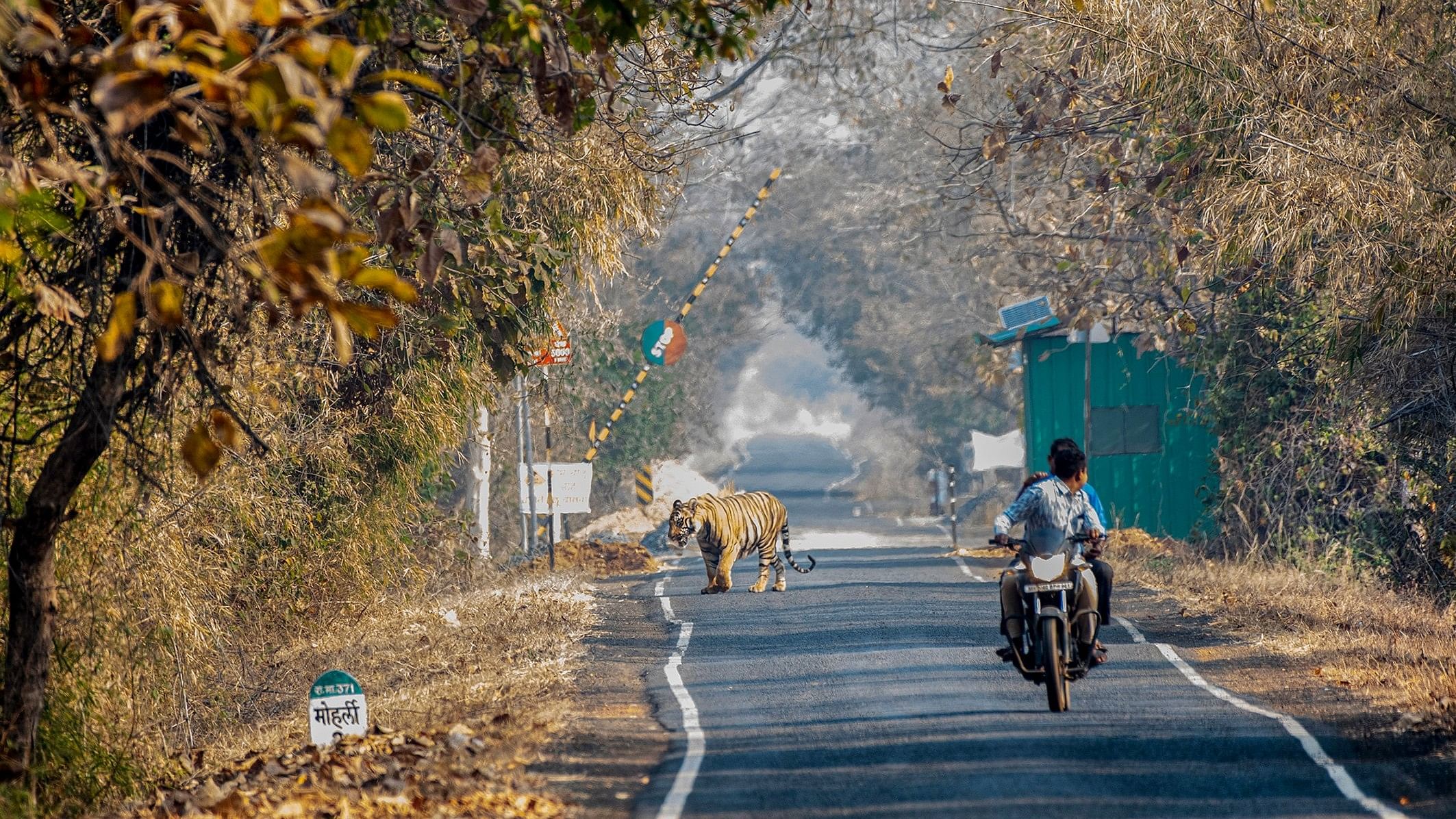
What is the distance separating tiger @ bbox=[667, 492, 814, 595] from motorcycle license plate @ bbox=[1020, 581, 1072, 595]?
24.7ft

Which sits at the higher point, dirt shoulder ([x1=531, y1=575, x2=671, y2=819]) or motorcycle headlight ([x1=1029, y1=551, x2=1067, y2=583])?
motorcycle headlight ([x1=1029, y1=551, x2=1067, y2=583])

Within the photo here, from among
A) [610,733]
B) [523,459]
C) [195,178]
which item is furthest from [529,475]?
[195,178]

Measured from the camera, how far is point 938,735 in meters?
10.7

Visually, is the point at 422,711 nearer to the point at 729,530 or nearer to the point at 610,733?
the point at 610,733

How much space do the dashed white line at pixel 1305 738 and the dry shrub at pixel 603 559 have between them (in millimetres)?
11657

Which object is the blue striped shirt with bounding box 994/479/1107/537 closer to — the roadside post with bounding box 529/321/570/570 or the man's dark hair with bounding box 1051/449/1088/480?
the man's dark hair with bounding box 1051/449/1088/480

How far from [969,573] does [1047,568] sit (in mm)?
12563

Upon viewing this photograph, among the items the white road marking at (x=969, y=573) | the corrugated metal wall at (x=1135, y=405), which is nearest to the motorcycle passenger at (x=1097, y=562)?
the white road marking at (x=969, y=573)

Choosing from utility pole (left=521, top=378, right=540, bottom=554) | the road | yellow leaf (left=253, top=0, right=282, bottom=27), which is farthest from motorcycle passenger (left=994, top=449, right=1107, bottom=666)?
→ utility pole (left=521, top=378, right=540, bottom=554)

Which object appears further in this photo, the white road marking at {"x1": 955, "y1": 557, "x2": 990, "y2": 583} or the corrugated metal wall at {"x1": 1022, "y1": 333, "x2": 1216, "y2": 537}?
the corrugated metal wall at {"x1": 1022, "y1": 333, "x2": 1216, "y2": 537}

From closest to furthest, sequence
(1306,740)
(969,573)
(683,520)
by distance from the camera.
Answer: (1306,740) < (683,520) < (969,573)

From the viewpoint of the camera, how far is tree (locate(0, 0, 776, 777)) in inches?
235

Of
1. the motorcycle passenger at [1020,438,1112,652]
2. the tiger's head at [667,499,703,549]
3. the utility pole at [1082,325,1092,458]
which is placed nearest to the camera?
the motorcycle passenger at [1020,438,1112,652]

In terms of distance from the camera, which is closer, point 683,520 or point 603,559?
point 683,520
